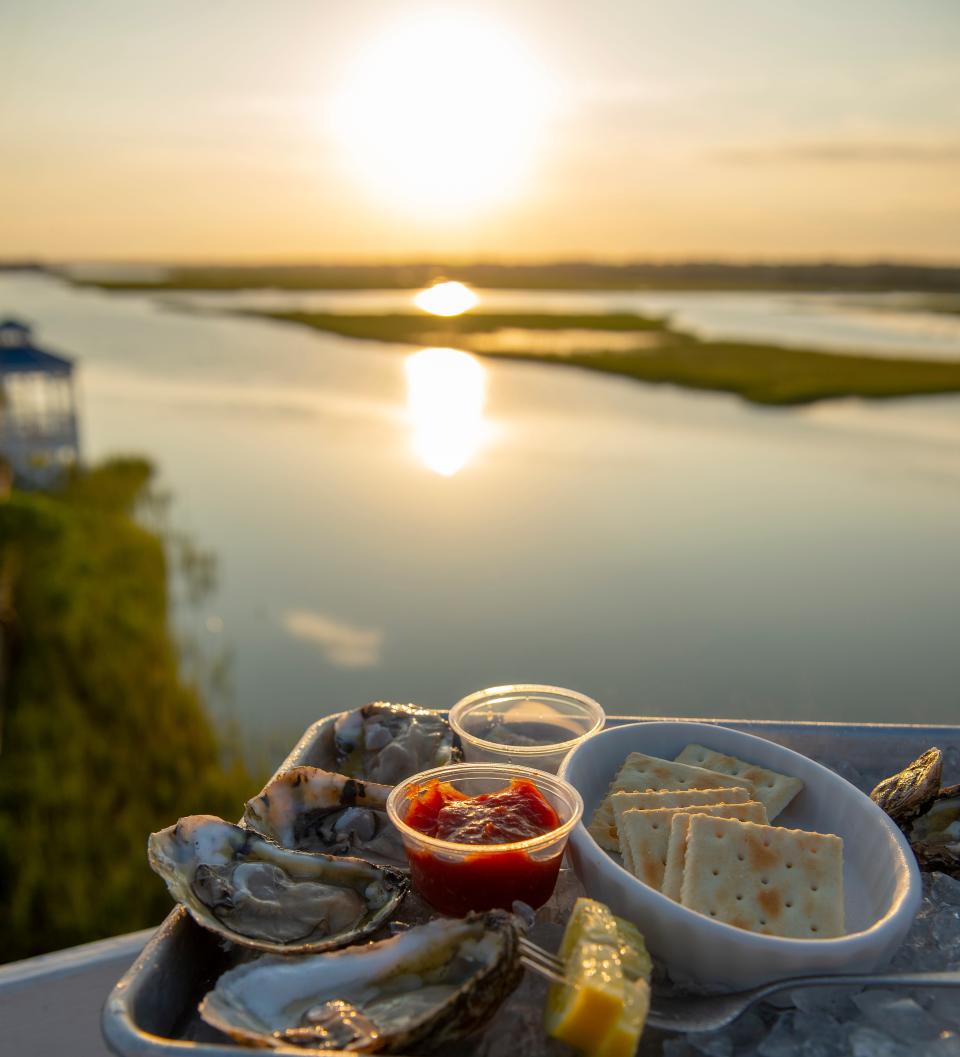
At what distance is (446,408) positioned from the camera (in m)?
26.9

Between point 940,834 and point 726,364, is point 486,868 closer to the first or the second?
point 940,834

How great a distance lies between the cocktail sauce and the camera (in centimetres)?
192

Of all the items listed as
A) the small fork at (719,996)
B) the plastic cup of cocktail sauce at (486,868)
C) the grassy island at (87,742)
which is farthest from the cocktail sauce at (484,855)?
the grassy island at (87,742)

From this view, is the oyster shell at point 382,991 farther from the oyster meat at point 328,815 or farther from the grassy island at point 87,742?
the grassy island at point 87,742

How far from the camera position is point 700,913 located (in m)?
1.83

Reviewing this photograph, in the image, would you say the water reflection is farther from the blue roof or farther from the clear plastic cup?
the clear plastic cup

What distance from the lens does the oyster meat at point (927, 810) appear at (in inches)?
85.4

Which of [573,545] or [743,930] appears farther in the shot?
[573,545]

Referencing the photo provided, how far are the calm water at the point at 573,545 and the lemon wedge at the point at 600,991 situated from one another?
734 cm

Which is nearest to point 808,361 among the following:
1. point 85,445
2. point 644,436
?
point 644,436

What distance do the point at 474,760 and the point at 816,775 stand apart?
33.8 inches

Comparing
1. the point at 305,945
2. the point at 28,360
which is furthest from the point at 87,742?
the point at 28,360

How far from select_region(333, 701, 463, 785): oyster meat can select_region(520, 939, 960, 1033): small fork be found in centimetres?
89

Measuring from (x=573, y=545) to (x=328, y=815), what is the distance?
488 inches
